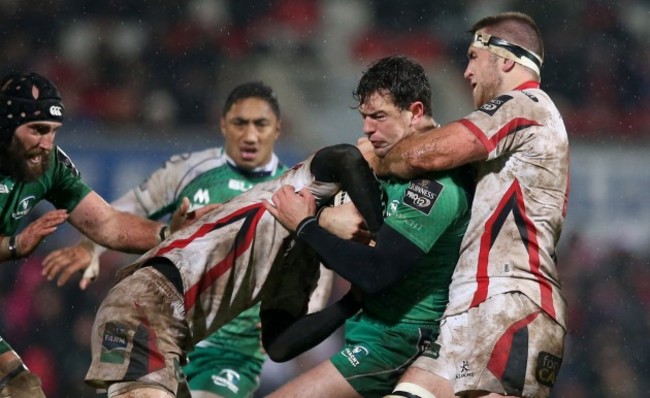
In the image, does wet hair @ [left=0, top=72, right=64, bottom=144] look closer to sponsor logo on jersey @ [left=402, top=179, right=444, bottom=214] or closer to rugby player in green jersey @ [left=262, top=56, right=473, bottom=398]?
rugby player in green jersey @ [left=262, top=56, right=473, bottom=398]

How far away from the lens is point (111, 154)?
34.1 ft

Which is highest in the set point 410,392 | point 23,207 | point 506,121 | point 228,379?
point 506,121

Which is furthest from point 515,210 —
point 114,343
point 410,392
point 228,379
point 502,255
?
point 228,379

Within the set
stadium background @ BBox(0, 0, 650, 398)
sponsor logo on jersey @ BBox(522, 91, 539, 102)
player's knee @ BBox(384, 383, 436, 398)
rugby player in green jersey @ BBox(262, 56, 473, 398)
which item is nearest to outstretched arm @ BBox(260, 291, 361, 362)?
rugby player in green jersey @ BBox(262, 56, 473, 398)

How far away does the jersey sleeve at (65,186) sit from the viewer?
5680 mm

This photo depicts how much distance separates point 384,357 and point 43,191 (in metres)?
2.10

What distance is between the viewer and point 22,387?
5336mm

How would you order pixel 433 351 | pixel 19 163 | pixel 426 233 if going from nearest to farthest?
1. pixel 426 233
2. pixel 433 351
3. pixel 19 163

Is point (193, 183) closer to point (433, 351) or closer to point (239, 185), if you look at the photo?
point (239, 185)

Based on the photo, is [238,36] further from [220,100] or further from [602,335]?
[602,335]

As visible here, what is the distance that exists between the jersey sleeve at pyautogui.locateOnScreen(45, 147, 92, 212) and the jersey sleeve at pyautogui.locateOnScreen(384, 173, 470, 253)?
6.54 ft

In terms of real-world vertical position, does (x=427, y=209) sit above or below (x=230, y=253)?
above

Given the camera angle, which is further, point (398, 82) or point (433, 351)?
point (398, 82)

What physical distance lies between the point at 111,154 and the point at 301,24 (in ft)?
8.86
